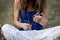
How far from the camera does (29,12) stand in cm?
238

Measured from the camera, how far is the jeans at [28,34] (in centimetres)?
217

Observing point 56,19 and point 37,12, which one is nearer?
point 37,12

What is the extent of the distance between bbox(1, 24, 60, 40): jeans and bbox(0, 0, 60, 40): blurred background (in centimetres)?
118

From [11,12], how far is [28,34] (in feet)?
4.28

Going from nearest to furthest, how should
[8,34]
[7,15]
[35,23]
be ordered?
[8,34], [35,23], [7,15]

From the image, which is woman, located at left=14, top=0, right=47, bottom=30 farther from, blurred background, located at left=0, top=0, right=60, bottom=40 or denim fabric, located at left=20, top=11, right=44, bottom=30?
blurred background, located at left=0, top=0, right=60, bottom=40

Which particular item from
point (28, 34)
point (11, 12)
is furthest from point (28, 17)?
point (11, 12)

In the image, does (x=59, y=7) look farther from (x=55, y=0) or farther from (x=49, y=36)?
(x=49, y=36)

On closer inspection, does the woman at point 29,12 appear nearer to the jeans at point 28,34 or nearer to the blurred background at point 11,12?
the jeans at point 28,34

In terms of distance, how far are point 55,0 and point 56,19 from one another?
24 cm

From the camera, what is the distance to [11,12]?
3.50m

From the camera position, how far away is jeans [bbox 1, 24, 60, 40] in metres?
2.17

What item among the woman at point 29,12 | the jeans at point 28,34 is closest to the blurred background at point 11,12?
the woman at point 29,12

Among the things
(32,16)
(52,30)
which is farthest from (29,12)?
(52,30)
